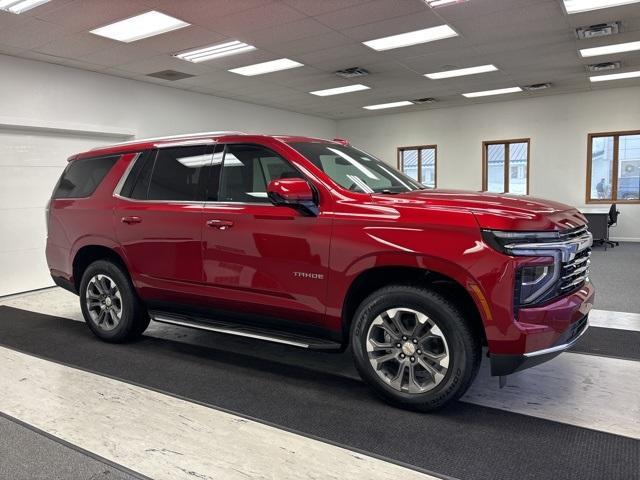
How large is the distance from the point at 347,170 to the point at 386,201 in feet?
1.73

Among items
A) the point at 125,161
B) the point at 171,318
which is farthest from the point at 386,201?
the point at 125,161

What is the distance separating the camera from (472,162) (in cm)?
1238

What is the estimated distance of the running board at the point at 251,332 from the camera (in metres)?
2.81

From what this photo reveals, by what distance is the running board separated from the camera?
111 inches

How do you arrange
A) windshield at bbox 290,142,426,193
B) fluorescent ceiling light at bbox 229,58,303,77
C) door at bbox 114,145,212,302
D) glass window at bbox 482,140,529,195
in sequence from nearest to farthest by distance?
windshield at bbox 290,142,426,193 → door at bbox 114,145,212,302 → fluorescent ceiling light at bbox 229,58,303,77 → glass window at bbox 482,140,529,195

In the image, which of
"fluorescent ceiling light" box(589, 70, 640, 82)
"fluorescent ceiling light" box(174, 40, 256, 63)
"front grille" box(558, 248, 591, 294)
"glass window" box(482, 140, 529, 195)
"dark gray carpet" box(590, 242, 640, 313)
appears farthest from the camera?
"glass window" box(482, 140, 529, 195)

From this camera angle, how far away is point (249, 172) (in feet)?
10.6

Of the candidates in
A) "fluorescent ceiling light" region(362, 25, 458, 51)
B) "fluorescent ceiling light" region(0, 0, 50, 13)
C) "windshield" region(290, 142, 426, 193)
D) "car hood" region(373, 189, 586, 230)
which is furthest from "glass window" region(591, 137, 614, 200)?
"fluorescent ceiling light" region(0, 0, 50, 13)

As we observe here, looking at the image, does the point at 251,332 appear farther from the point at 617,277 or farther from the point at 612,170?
the point at 612,170

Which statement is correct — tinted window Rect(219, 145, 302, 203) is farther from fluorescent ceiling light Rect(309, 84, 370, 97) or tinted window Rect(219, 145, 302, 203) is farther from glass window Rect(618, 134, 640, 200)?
glass window Rect(618, 134, 640, 200)

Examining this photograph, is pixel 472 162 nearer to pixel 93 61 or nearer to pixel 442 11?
pixel 442 11

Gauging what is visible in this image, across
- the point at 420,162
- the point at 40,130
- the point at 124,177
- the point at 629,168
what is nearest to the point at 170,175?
the point at 124,177

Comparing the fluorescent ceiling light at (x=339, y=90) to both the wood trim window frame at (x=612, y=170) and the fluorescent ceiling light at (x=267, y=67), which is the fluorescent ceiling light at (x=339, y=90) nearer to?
the fluorescent ceiling light at (x=267, y=67)

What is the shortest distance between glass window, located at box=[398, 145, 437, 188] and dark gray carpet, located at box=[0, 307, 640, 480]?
33.6 feet
